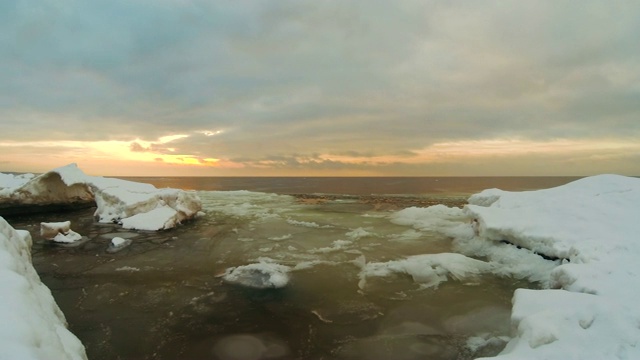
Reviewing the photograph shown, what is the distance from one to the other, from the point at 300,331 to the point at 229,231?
40.6ft

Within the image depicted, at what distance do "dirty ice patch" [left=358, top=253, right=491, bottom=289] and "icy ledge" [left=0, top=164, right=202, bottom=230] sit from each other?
13.2 m

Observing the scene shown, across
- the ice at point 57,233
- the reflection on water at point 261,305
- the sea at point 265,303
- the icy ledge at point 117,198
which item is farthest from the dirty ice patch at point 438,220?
the ice at point 57,233

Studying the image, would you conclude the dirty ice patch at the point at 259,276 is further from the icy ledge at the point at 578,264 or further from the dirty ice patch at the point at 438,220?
the dirty ice patch at the point at 438,220

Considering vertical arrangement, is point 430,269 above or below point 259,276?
above

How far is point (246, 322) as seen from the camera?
24.5 feet

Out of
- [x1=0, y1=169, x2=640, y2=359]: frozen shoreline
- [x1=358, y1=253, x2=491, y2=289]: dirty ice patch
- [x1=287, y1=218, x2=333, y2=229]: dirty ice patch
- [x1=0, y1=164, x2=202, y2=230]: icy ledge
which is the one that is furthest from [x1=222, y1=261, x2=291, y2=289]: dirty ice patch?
[x1=0, y1=164, x2=202, y2=230]: icy ledge

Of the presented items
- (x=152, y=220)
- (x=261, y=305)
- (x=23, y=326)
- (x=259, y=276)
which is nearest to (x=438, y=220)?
(x=259, y=276)

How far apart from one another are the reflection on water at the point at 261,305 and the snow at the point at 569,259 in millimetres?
1382

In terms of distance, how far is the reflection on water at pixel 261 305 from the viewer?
21.3 feet

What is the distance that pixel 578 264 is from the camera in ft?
24.0

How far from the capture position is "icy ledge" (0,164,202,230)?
19.0 m

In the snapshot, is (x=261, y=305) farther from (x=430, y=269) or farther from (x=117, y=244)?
(x=117, y=244)

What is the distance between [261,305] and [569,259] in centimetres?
875

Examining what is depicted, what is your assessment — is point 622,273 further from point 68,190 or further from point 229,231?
→ point 68,190
